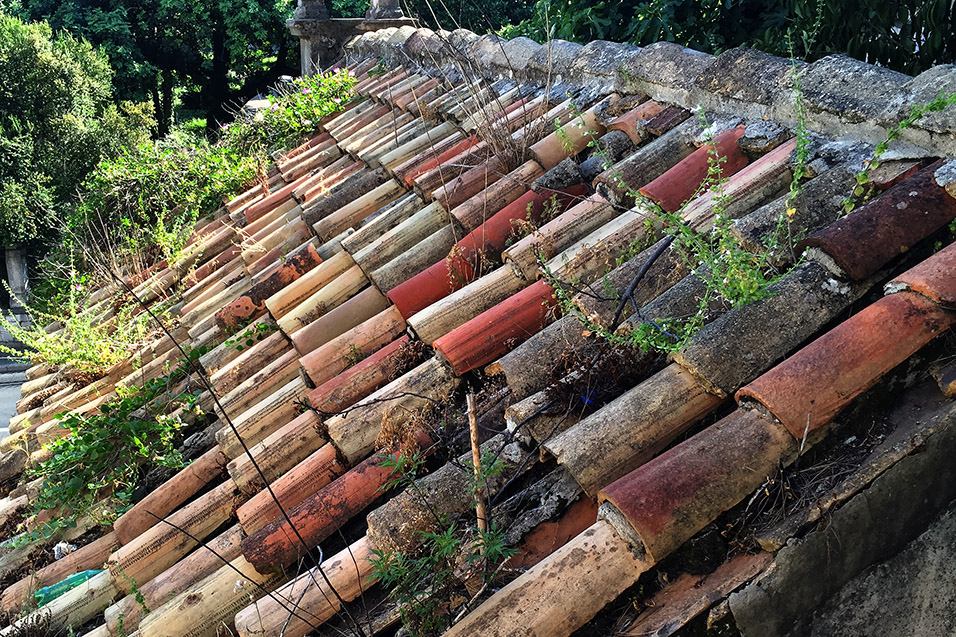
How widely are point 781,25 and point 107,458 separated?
5285 millimetres

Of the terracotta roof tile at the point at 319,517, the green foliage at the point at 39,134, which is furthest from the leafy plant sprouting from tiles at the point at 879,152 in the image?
the green foliage at the point at 39,134

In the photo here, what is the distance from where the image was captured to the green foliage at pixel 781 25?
4.04 metres

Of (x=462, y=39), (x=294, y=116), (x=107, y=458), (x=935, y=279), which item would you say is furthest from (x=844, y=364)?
(x=294, y=116)

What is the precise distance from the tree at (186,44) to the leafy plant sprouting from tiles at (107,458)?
56.3 ft

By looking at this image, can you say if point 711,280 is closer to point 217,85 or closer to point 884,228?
point 884,228

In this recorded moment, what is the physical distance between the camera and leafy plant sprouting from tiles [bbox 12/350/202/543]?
3062mm

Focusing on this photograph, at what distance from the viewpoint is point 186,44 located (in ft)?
68.3

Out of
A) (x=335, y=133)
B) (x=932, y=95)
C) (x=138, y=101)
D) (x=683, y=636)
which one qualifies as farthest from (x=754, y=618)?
(x=138, y=101)

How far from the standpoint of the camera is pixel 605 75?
3.59 meters

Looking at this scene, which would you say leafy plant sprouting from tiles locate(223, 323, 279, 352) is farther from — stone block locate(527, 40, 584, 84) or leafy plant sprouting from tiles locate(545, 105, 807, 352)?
stone block locate(527, 40, 584, 84)

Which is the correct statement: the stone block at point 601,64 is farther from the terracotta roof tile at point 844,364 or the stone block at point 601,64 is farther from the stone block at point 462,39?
the terracotta roof tile at point 844,364

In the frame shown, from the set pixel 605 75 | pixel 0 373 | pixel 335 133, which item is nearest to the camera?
pixel 605 75

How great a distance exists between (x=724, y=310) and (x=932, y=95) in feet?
3.23

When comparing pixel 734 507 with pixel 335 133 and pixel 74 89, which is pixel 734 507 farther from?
pixel 74 89
